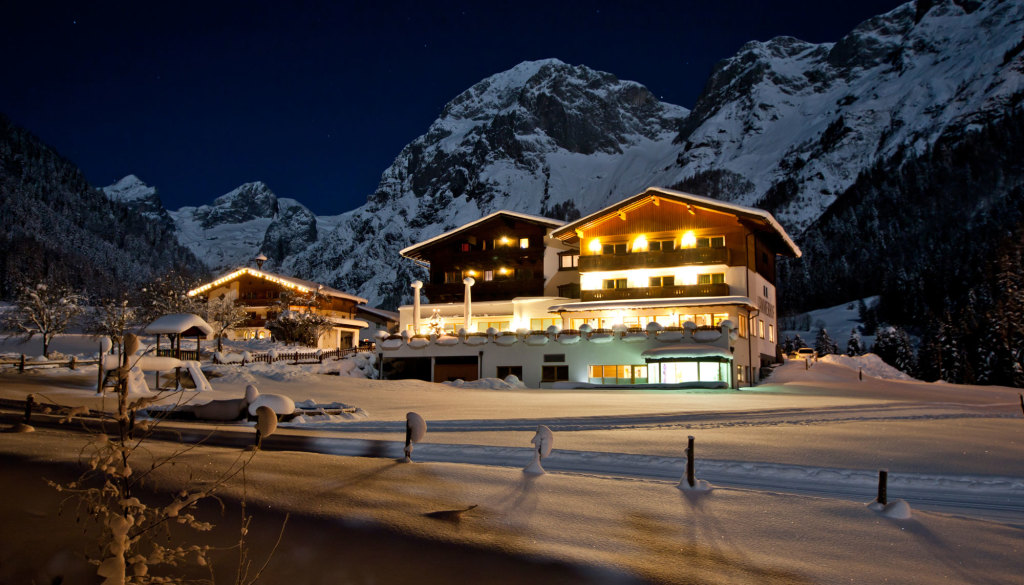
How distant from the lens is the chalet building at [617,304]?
40.8 meters

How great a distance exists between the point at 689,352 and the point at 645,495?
94.1 feet

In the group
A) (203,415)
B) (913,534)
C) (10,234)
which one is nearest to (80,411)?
(913,534)

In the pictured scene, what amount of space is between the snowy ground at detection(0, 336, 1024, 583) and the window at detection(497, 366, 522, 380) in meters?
21.7

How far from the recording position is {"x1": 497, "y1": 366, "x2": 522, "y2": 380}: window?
143 ft

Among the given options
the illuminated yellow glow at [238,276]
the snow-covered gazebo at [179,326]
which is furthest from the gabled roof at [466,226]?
the snow-covered gazebo at [179,326]

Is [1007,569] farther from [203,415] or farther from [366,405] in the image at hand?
[366,405]

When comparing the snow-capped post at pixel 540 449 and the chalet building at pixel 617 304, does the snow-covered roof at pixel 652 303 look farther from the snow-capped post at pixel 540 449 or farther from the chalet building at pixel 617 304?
the snow-capped post at pixel 540 449

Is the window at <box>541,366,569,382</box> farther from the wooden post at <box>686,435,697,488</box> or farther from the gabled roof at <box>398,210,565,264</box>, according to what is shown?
the wooden post at <box>686,435,697,488</box>

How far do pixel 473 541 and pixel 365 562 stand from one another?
1.41 m

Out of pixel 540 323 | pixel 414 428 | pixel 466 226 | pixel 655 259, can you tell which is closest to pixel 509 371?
pixel 540 323

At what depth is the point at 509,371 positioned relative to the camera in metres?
43.7

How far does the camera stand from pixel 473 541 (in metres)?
9.09

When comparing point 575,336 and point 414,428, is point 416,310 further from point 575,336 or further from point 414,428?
point 414,428

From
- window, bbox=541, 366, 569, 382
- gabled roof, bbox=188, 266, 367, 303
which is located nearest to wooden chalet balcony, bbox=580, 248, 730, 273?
window, bbox=541, 366, 569, 382
